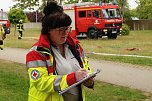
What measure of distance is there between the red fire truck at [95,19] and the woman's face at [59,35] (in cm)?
2652

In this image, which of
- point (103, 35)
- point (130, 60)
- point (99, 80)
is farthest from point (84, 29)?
point (99, 80)

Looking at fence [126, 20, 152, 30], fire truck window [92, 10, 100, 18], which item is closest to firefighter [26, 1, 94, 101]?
fire truck window [92, 10, 100, 18]

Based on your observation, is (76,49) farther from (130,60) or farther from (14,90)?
(130,60)

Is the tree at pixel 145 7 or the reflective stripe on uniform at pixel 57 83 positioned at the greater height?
the tree at pixel 145 7

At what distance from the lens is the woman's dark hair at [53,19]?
3285 millimetres

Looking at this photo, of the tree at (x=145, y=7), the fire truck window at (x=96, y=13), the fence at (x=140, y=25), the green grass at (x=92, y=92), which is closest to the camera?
the green grass at (x=92, y=92)

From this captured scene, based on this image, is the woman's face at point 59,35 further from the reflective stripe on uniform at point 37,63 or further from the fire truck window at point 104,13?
the fire truck window at point 104,13

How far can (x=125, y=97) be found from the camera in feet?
27.0

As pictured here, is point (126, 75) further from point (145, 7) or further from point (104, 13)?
point (145, 7)

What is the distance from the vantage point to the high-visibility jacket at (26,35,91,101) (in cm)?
320

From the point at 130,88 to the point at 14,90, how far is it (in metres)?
2.62

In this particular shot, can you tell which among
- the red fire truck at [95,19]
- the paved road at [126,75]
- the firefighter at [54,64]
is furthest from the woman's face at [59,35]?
the red fire truck at [95,19]

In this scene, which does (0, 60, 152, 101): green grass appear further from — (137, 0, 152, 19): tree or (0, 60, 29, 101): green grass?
(137, 0, 152, 19): tree

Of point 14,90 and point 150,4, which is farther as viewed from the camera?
point 150,4
